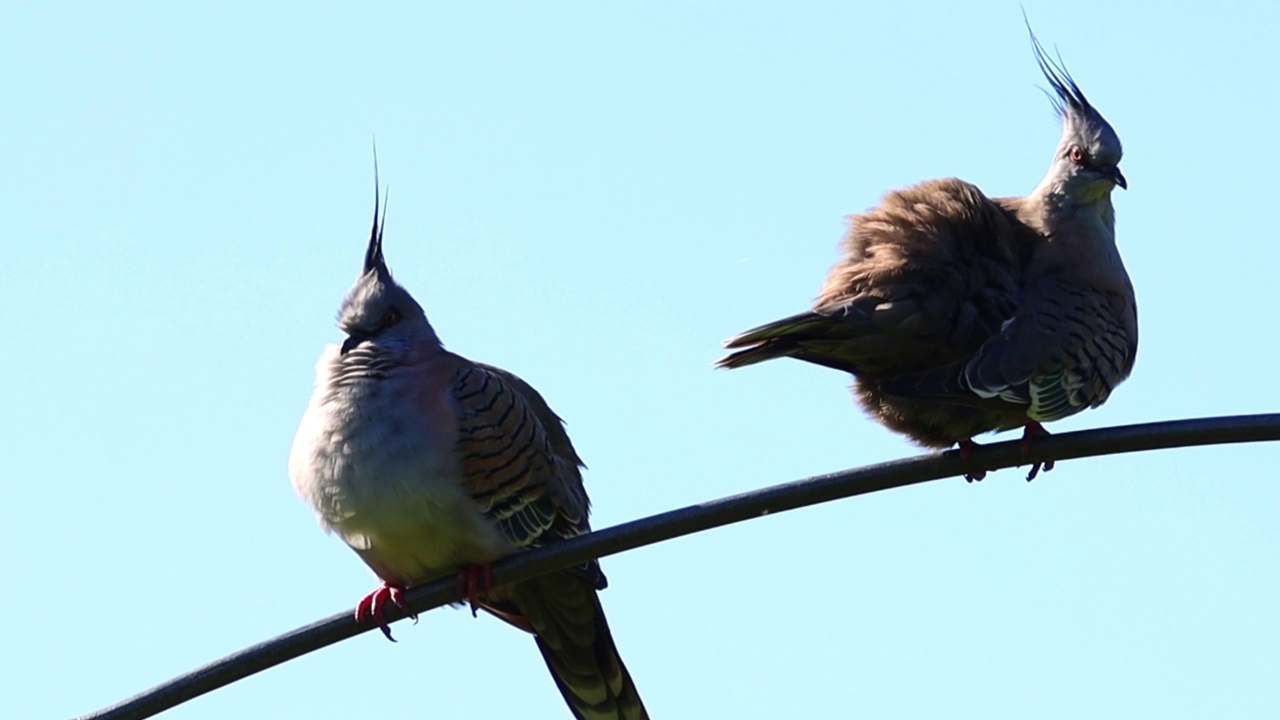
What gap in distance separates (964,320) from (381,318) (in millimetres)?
1990

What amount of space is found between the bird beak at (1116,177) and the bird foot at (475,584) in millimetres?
2826

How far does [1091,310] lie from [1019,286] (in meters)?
0.26

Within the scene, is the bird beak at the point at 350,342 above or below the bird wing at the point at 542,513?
above

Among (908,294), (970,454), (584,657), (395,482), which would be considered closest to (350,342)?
(395,482)

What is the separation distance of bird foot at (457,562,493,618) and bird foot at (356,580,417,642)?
0.18 metres

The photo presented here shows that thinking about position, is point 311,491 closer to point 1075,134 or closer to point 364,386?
point 364,386

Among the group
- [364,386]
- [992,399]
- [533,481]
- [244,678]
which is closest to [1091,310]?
[992,399]

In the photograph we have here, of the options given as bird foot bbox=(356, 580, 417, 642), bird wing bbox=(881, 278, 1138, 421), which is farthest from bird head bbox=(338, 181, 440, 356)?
bird wing bbox=(881, 278, 1138, 421)

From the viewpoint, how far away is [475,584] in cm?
592

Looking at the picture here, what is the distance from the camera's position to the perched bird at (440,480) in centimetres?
598

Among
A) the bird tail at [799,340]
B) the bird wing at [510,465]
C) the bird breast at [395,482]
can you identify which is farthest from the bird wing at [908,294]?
the bird breast at [395,482]

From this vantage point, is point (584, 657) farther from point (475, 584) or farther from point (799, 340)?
point (799, 340)

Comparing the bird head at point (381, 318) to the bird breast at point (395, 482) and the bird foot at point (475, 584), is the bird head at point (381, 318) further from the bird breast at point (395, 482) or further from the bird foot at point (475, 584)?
the bird foot at point (475, 584)

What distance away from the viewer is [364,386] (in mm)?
6188
